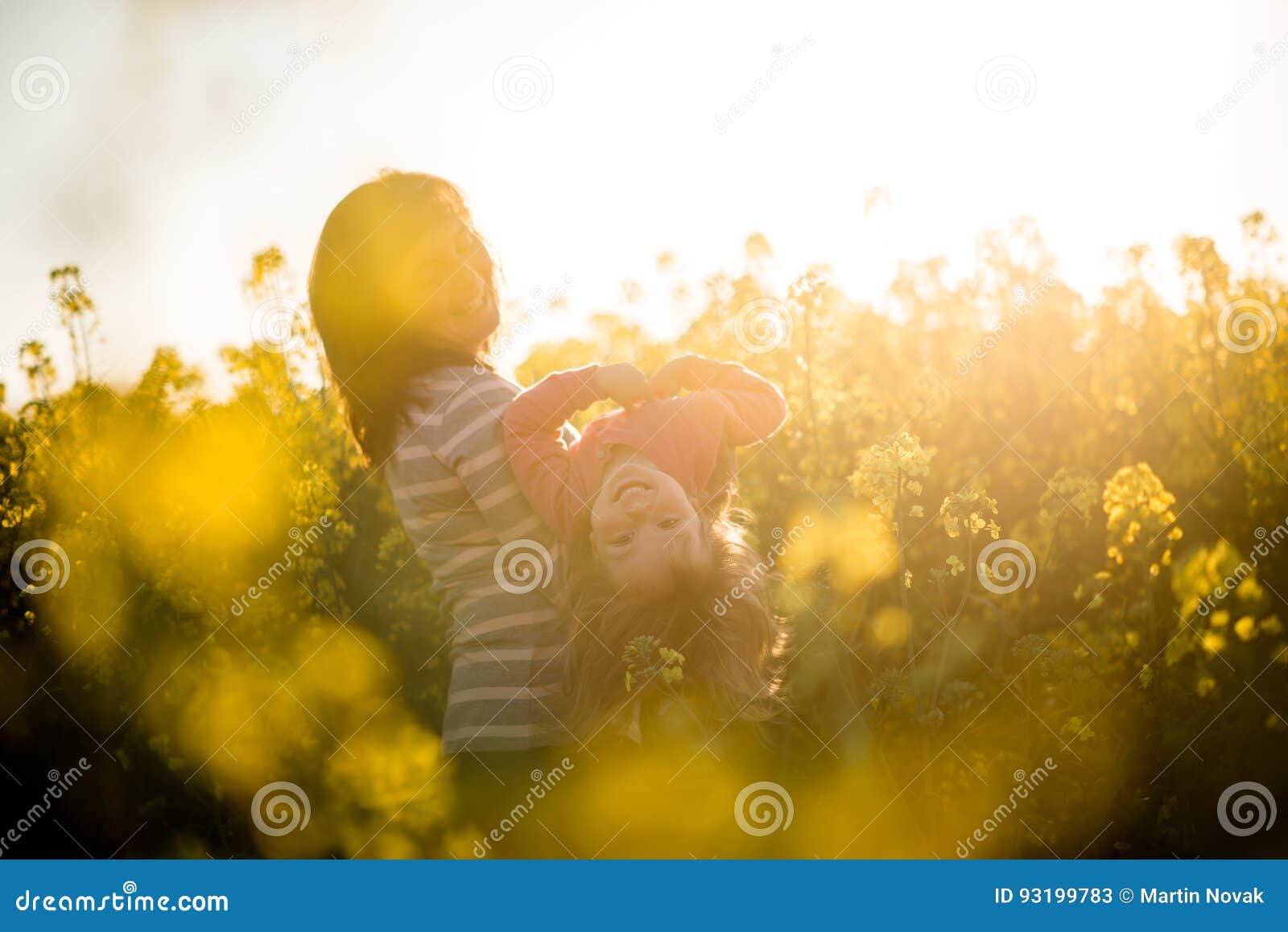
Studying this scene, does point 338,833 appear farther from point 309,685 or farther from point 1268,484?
point 1268,484

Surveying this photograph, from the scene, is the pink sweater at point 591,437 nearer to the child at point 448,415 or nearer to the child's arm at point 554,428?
the child's arm at point 554,428

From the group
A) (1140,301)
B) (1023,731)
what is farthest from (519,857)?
(1140,301)

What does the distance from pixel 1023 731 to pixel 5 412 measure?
4.91m

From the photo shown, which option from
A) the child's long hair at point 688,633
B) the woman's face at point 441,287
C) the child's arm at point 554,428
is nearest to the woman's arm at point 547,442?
the child's arm at point 554,428

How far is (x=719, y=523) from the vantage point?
303 centimetres

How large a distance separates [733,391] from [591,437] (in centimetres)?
44

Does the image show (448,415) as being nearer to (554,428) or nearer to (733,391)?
(554,428)

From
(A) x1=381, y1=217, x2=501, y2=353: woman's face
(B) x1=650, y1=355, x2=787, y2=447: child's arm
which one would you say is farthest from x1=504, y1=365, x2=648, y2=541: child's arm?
(A) x1=381, y1=217, x2=501, y2=353: woman's face

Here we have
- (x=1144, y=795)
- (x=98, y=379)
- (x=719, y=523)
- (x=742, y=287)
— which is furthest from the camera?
(x=98, y=379)

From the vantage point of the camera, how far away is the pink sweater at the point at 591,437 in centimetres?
283

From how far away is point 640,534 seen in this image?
2.74 meters

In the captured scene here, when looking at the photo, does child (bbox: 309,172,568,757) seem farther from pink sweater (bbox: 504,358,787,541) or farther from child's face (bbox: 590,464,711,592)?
child's face (bbox: 590,464,711,592)

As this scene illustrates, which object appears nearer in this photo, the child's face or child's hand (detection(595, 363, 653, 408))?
A: the child's face

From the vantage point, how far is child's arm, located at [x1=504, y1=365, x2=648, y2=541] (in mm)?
2822
